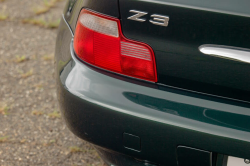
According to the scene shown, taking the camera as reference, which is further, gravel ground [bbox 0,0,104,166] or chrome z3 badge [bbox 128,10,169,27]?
gravel ground [bbox 0,0,104,166]

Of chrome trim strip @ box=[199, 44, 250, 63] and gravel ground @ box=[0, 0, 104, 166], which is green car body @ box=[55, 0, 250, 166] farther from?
gravel ground @ box=[0, 0, 104, 166]

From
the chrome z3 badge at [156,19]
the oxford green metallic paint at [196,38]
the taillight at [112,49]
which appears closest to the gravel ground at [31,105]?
the taillight at [112,49]

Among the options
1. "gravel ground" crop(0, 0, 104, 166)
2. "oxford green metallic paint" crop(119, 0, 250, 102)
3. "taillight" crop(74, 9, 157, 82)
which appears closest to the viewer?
"oxford green metallic paint" crop(119, 0, 250, 102)

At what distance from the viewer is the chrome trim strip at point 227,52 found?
1.30 m

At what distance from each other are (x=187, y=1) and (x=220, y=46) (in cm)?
22

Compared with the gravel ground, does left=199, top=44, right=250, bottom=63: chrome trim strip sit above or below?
above

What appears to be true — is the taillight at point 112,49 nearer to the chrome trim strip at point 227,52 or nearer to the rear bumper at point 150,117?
the rear bumper at point 150,117

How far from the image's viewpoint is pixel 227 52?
4.34 ft

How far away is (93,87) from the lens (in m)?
1.52

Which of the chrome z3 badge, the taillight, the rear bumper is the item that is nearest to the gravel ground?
the rear bumper

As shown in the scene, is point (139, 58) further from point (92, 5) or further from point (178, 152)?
point (178, 152)

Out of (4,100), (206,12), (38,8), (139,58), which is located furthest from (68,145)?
(38,8)

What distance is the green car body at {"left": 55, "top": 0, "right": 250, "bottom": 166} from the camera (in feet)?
4.33

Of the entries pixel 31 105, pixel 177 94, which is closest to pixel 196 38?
pixel 177 94
